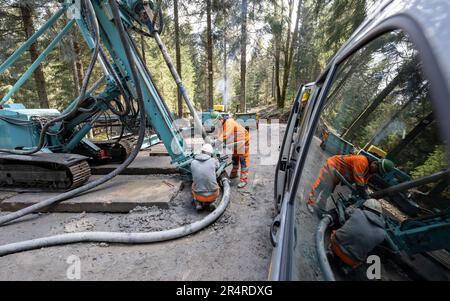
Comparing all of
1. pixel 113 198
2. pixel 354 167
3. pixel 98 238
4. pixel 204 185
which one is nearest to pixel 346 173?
pixel 354 167

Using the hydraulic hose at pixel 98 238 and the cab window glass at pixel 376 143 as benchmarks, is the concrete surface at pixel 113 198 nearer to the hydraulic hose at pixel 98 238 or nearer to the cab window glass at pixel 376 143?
the hydraulic hose at pixel 98 238

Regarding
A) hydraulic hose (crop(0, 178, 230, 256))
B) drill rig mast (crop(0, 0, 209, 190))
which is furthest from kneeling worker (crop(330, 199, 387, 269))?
drill rig mast (crop(0, 0, 209, 190))

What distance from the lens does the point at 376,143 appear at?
1.14 metres

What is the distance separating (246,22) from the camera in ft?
47.5

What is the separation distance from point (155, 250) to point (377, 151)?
9.88 ft

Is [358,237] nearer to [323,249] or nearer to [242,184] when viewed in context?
[323,249]

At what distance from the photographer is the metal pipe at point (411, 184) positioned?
75cm

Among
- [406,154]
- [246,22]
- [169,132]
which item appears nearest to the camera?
[406,154]

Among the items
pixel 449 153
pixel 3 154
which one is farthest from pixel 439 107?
pixel 3 154

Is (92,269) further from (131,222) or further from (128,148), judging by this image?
(128,148)

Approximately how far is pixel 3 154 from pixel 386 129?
262 inches

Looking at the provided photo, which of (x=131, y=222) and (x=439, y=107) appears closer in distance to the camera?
(x=439, y=107)

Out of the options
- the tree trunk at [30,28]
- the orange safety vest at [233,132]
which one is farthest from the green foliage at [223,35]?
the orange safety vest at [233,132]

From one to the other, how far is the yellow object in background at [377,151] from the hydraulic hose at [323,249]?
396mm
